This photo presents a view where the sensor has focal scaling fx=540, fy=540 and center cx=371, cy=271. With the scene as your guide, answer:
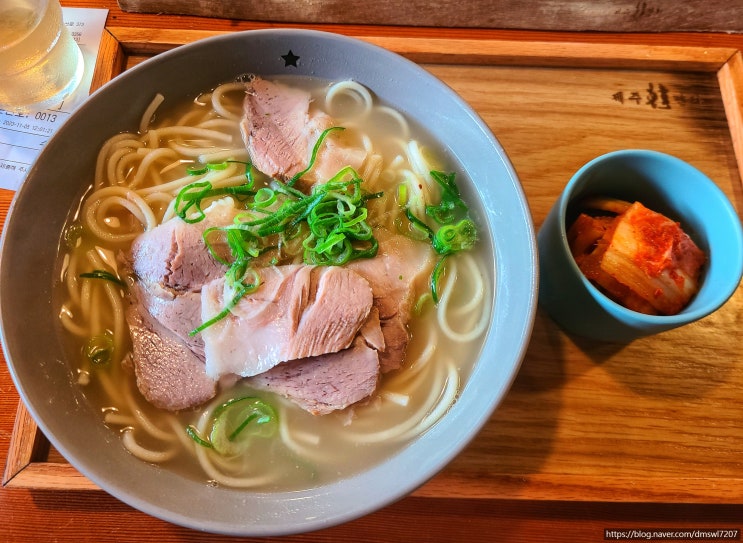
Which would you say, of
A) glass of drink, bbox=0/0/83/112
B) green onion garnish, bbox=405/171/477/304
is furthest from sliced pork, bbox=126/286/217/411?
glass of drink, bbox=0/0/83/112

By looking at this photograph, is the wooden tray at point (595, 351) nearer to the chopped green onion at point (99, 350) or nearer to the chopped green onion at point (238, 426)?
the chopped green onion at point (99, 350)

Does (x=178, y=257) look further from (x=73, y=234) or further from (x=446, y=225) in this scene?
(x=446, y=225)

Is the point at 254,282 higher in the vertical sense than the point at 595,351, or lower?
higher

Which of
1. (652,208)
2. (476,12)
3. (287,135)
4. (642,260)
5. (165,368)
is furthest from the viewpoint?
(476,12)

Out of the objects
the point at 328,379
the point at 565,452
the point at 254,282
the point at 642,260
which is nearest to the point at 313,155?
the point at 254,282

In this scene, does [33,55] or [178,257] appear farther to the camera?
[33,55]

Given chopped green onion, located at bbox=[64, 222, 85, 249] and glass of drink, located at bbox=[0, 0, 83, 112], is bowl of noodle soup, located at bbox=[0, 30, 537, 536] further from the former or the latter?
glass of drink, located at bbox=[0, 0, 83, 112]

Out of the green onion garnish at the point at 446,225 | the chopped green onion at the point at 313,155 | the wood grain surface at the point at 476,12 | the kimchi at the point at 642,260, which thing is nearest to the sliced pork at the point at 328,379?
the green onion garnish at the point at 446,225
